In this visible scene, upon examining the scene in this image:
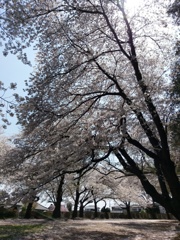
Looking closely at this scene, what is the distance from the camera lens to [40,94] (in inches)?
315

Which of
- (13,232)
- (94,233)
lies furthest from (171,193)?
(13,232)

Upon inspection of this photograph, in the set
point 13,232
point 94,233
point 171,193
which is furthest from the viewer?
point 94,233

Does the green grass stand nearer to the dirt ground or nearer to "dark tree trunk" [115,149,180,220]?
the dirt ground

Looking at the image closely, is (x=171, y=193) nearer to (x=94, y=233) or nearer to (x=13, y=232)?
(x=94, y=233)

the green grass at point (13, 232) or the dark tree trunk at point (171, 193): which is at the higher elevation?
the dark tree trunk at point (171, 193)

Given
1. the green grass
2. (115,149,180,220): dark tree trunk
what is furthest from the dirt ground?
(115,149,180,220): dark tree trunk

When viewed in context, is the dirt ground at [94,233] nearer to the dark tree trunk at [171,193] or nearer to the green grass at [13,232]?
the green grass at [13,232]

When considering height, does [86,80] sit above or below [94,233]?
above

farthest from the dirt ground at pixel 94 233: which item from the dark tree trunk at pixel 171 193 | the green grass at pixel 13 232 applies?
the dark tree trunk at pixel 171 193

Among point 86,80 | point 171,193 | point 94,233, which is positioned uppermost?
point 86,80

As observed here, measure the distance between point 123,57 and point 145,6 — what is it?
6.30ft

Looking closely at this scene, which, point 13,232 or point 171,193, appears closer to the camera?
point 171,193

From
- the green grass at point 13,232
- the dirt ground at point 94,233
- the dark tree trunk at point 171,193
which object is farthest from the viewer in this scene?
the dirt ground at point 94,233

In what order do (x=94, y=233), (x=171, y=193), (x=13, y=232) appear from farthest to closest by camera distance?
(x=94, y=233) < (x=13, y=232) < (x=171, y=193)
